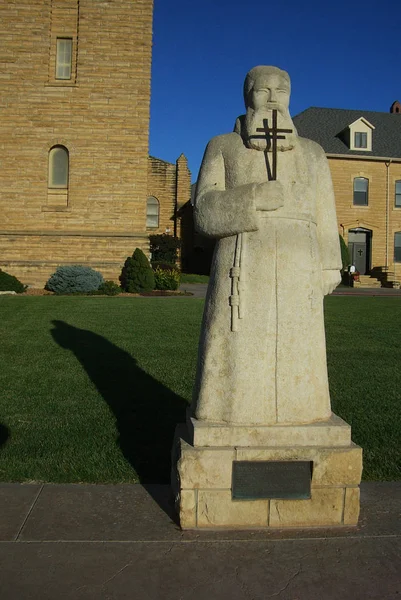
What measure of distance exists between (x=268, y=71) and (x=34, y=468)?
321 cm

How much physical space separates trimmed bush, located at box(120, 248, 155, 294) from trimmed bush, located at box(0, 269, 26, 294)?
4108mm

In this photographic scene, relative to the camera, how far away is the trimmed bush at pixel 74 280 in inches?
795

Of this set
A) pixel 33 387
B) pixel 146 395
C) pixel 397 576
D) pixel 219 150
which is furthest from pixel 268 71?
pixel 33 387

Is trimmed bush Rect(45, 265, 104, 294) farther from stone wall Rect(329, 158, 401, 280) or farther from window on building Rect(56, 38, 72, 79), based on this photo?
stone wall Rect(329, 158, 401, 280)

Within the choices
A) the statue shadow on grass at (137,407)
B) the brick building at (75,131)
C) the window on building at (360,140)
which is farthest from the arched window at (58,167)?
the window on building at (360,140)

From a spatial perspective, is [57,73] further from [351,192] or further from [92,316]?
[351,192]

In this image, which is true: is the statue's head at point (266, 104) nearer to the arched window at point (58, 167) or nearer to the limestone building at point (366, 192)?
the arched window at point (58, 167)

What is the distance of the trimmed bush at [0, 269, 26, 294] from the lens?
1959 cm

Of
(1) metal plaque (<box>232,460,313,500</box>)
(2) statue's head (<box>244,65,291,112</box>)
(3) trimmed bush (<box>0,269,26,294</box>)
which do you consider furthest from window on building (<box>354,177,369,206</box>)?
(1) metal plaque (<box>232,460,313,500</box>)

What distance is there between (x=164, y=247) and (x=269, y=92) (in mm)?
31462

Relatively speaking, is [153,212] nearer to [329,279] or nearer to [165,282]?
[165,282]

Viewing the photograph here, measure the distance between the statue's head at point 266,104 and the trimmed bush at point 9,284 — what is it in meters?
18.1

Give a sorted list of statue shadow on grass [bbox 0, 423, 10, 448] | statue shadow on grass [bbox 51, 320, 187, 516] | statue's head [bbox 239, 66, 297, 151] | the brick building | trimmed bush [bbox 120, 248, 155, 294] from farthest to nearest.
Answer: the brick building → trimmed bush [bbox 120, 248, 155, 294] → statue shadow on grass [bbox 0, 423, 10, 448] → statue shadow on grass [bbox 51, 320, 187, 516] → statue's head [bbox 239, 66, 297, 151]

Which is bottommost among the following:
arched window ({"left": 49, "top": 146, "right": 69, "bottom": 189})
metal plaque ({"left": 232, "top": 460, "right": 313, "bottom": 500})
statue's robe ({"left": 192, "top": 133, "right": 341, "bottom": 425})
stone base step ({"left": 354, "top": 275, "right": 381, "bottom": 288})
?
metal plaque ({"left": 232, "top": 460, "right": 313, "bottom": 500})
